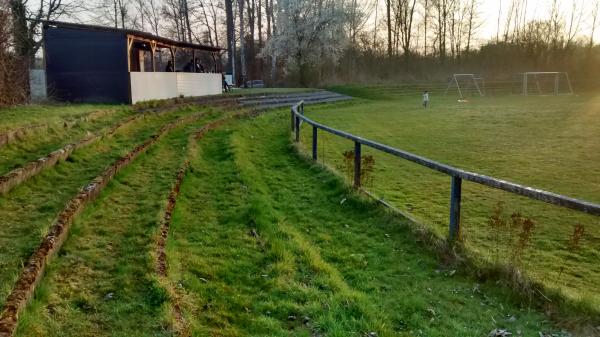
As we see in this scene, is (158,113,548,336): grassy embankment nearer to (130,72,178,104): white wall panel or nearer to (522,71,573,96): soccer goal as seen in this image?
(130,72,178,104): white wall panel

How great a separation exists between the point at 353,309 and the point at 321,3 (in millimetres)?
44630

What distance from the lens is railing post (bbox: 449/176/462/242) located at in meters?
5.14

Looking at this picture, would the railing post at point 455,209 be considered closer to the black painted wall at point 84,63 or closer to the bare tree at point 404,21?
the black painted wall at point 84,63

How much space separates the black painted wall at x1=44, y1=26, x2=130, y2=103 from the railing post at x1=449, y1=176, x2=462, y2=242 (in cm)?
1506

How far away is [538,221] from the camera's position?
688cm

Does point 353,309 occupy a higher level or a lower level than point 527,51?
lower

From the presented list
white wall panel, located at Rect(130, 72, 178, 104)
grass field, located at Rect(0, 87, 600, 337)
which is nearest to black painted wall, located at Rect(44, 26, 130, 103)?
white wall panel, located at Rect(130, 72, 178, 104)

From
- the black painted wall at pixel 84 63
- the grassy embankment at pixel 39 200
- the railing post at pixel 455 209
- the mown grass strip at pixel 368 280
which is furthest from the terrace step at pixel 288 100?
the railing post at pixel 455 209

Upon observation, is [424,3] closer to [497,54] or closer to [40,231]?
[497,54]

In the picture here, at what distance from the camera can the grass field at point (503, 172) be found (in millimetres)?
5449

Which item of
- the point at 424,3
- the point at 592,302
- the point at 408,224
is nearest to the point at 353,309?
the point at 592,302

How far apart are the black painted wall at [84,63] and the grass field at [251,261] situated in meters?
9.77

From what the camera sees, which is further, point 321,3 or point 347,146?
point 321,3

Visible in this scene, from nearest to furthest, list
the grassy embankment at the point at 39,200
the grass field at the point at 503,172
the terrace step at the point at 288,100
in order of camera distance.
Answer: the grassy embankment at the point at 39,200
the grass field at the point at 503,172
the terrace step at the point at 288,100
